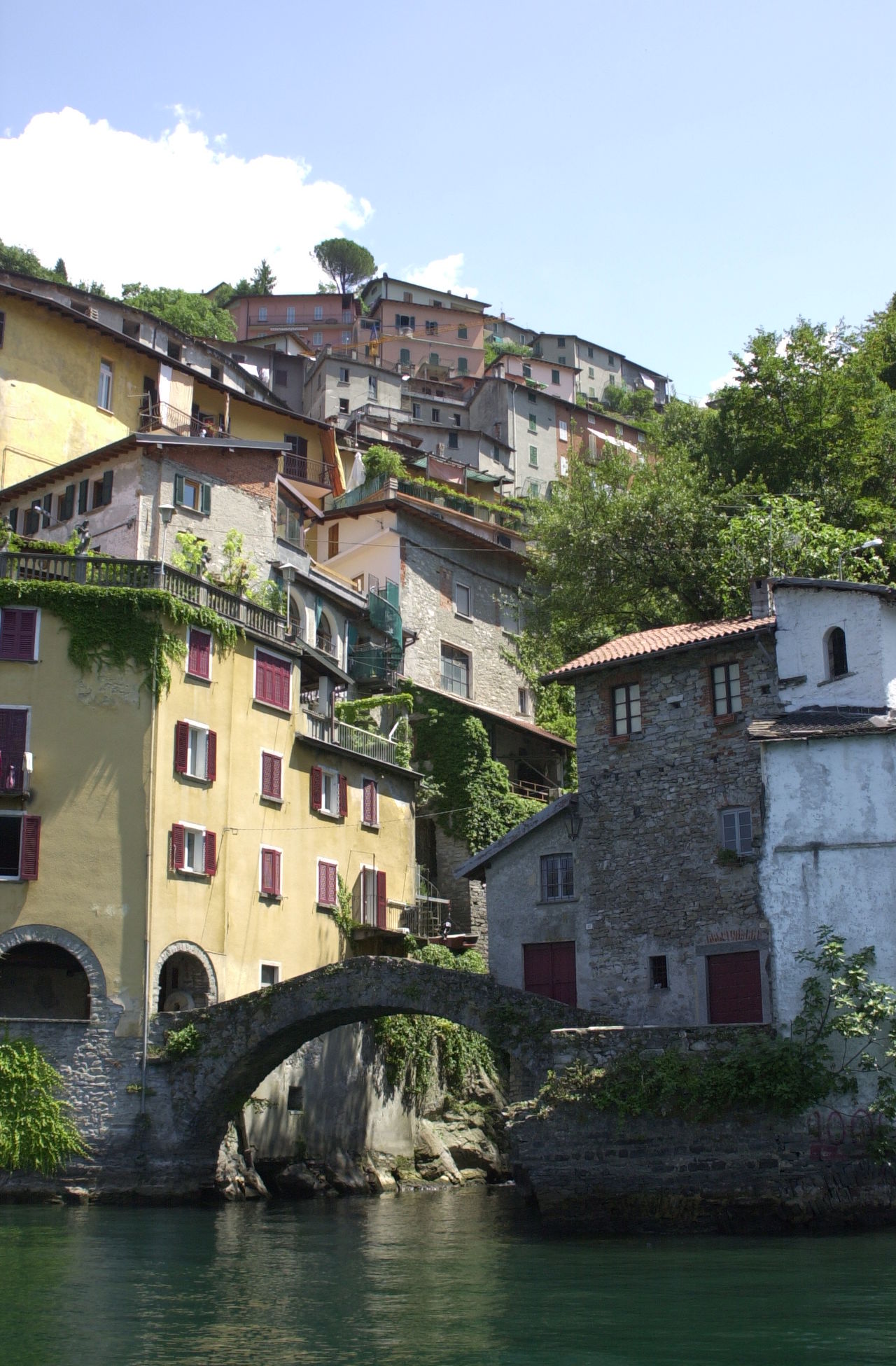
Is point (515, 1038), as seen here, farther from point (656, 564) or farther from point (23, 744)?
point (656, 564)

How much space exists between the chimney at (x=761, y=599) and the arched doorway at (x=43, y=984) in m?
18.8

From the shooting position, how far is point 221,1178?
118ft

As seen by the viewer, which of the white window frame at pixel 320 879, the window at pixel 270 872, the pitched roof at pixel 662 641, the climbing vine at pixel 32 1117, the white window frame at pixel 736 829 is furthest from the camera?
the white window frame at pixel 320 879

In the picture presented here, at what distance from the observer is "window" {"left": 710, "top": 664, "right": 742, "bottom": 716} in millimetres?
34688

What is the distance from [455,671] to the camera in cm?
5722

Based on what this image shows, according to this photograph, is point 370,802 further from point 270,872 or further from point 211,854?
point 211,854

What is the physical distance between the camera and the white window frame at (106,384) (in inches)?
2068

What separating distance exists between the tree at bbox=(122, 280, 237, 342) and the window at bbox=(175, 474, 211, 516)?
47558mm

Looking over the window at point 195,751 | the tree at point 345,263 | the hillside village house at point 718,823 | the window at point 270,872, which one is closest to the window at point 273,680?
the window at point 195,751

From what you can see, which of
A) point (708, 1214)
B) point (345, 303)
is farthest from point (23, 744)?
point (345, 303)

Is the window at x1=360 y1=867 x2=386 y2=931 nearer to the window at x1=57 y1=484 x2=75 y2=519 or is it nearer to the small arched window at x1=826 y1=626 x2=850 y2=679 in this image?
the window at x1=57 y1=484 x2=75 y2=519

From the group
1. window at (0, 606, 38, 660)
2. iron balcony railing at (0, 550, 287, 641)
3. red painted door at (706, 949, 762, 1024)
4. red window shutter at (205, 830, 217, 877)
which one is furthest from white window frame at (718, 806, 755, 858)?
window at (0, 606, 38, 660)

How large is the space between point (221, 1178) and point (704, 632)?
1730 centimetres

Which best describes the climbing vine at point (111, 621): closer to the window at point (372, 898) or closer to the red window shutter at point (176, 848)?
the red window shutter at point (176, 848)
